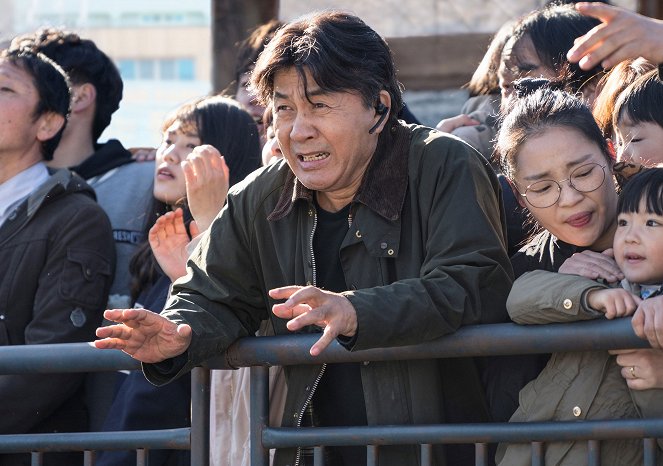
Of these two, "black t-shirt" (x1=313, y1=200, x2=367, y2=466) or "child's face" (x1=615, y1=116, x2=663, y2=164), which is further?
"child's face" (x1=615, y1=116, x2=663, y2=164)

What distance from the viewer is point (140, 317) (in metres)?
3.04

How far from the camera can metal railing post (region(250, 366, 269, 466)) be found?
125 inches

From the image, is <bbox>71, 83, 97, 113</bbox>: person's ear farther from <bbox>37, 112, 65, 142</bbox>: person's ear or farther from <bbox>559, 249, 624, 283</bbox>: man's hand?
<bbox>559, 249, 624, 283</bbox>: man's hand

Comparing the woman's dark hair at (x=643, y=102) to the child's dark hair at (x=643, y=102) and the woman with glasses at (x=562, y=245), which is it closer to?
the child's dark hair at (x=643, y=102)

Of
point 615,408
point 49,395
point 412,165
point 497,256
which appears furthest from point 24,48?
point 615,408

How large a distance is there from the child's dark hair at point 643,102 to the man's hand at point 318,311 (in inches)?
46.8

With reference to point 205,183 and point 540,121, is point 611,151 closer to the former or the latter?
point 540,121

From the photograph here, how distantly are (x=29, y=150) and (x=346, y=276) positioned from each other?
1933 mm

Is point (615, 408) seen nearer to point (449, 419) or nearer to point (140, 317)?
point (449, 419)

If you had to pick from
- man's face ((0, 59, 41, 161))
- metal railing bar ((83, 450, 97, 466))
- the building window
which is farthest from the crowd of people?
the building window

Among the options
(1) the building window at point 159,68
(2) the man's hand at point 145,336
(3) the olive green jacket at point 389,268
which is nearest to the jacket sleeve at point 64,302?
(3) the olive green jacket at point 389,268

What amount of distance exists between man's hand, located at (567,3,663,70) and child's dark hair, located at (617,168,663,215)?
0.43 metres

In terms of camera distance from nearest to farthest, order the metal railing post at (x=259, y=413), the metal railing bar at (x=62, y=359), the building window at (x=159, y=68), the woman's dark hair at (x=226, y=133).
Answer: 1. the metal railing post at (x=259, y=413)
2. the metal railing bar at (x=62, y=359)
3. the woman's dark hair at (x=226, y=133)
4. the building window at (x=159, y=68)

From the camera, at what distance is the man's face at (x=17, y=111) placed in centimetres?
467
